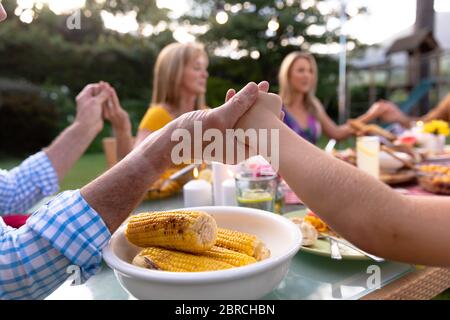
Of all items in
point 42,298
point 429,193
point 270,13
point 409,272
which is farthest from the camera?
point 270,13

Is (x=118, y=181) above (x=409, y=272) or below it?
above

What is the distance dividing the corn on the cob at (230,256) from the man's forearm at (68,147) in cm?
83

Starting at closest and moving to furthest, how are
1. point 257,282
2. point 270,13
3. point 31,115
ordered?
point 257,282, point 31,115, point 270,13

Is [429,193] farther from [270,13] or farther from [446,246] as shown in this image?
[270,13]

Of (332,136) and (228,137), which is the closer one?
(228,137)

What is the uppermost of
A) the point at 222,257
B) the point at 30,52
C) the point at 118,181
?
the point at 30,52

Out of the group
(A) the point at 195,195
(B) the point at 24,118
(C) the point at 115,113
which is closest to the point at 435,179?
(A) the point at 195,195

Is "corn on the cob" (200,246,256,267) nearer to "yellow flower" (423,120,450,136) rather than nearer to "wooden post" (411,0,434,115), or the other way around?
"yellow flower" (423,120,450,136)

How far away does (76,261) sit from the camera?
555 mm

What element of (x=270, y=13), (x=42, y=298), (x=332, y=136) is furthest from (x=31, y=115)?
(x=42, y=298)

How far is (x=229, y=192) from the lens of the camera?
41.1 inches

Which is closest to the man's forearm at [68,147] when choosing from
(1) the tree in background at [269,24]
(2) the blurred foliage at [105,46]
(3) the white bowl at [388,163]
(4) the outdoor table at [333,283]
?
(4) the outdoor table at [333,283]

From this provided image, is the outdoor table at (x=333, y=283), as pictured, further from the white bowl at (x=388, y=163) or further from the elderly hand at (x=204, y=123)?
the white bowl at (x=388, y=163)

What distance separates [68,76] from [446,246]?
736 cm
